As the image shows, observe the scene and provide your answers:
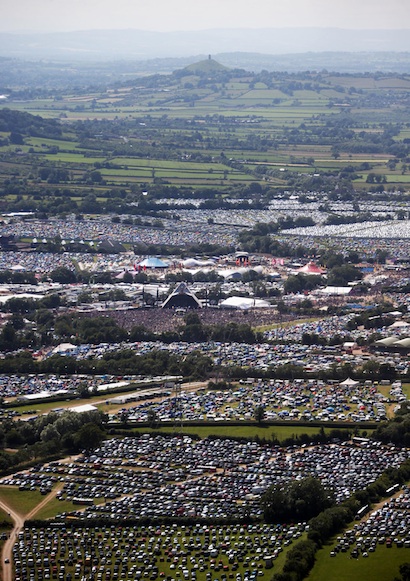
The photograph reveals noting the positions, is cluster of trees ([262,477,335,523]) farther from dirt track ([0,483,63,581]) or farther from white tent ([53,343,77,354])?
white tent ([53,343,77,354])

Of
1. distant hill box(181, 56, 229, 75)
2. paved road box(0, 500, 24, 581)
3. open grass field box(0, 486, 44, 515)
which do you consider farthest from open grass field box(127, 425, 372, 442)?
distant hill box(181, 56, 229, 75)

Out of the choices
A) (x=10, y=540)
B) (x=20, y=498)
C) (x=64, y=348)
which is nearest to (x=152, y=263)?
(x=64, y=348)

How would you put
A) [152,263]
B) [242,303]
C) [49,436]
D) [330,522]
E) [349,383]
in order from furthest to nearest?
[152,263], [242,303], [349,383], [49,436], [330,522]

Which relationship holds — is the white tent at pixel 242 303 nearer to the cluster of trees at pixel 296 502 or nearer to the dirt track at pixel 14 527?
the dirt track at pixel 14 527

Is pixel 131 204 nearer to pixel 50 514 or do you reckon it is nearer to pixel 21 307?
pixel 21 307

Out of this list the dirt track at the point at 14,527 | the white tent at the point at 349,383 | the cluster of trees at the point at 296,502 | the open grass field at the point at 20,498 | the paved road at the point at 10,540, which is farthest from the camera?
the white tent at the point at 349,383

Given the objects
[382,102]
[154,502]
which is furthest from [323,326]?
[382,102]

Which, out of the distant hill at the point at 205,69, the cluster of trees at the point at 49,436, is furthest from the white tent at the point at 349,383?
the distant hill at the point at 205,69

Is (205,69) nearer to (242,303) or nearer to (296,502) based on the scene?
(242,303)

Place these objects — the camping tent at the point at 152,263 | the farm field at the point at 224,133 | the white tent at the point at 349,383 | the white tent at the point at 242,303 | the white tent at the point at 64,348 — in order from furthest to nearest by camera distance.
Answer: the farm field at the point at 224,133 < the camping tent at the point at 152,263 < the white tent at the point at 242,303 < the white tent at the point at 64,348 < the white tent at the point at 349,383

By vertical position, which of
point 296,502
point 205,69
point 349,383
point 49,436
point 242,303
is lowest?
point 205,69

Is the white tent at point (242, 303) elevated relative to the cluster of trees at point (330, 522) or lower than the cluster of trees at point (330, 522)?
lower
